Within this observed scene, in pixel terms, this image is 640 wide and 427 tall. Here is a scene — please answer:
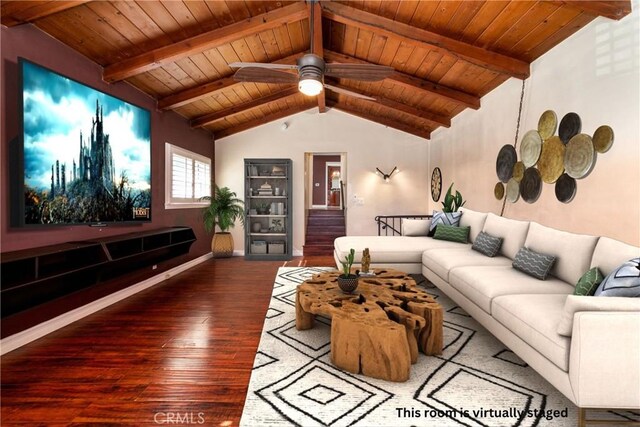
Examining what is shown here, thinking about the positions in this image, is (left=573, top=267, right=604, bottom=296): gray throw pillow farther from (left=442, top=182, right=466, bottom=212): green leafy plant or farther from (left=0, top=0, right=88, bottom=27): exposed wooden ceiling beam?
(left=0, top=0, right=88, bottom=27): exposed wooden ceiling beam

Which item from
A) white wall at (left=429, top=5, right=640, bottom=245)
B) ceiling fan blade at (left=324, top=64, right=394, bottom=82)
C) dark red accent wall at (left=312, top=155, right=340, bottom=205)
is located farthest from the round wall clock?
dark red accent wall at (left=312, top=155, right=340, bottom=205)

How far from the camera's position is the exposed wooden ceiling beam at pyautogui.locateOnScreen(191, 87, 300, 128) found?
19.6 ft

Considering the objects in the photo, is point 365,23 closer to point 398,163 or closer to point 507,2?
point 507,2

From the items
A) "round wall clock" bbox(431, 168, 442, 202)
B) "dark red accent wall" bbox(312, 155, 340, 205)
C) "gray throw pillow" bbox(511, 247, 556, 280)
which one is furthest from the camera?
"dark red accent wall" bbox(312, 155, 340, 205)

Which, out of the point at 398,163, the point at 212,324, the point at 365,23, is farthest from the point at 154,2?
the point at 398,163

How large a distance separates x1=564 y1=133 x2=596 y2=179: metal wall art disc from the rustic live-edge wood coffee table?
201 cm

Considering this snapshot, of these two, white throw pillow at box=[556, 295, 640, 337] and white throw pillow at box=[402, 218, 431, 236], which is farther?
white throw pillow at box=[402, 218, 431, 236]

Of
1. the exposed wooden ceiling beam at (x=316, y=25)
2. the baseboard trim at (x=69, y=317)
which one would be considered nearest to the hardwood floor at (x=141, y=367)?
the baseboard trim at (x=69, y=317)

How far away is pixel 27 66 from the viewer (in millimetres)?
2518

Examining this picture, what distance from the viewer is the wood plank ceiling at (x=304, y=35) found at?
286cm

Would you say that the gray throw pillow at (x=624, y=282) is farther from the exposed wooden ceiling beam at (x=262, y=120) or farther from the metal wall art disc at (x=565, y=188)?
the exposed wooden ceiling beam at (x=262, y=120)

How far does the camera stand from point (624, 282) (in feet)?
5.76

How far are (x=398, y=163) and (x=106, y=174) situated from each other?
19.0ft

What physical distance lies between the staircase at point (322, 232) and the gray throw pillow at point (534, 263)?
14.6 feet
